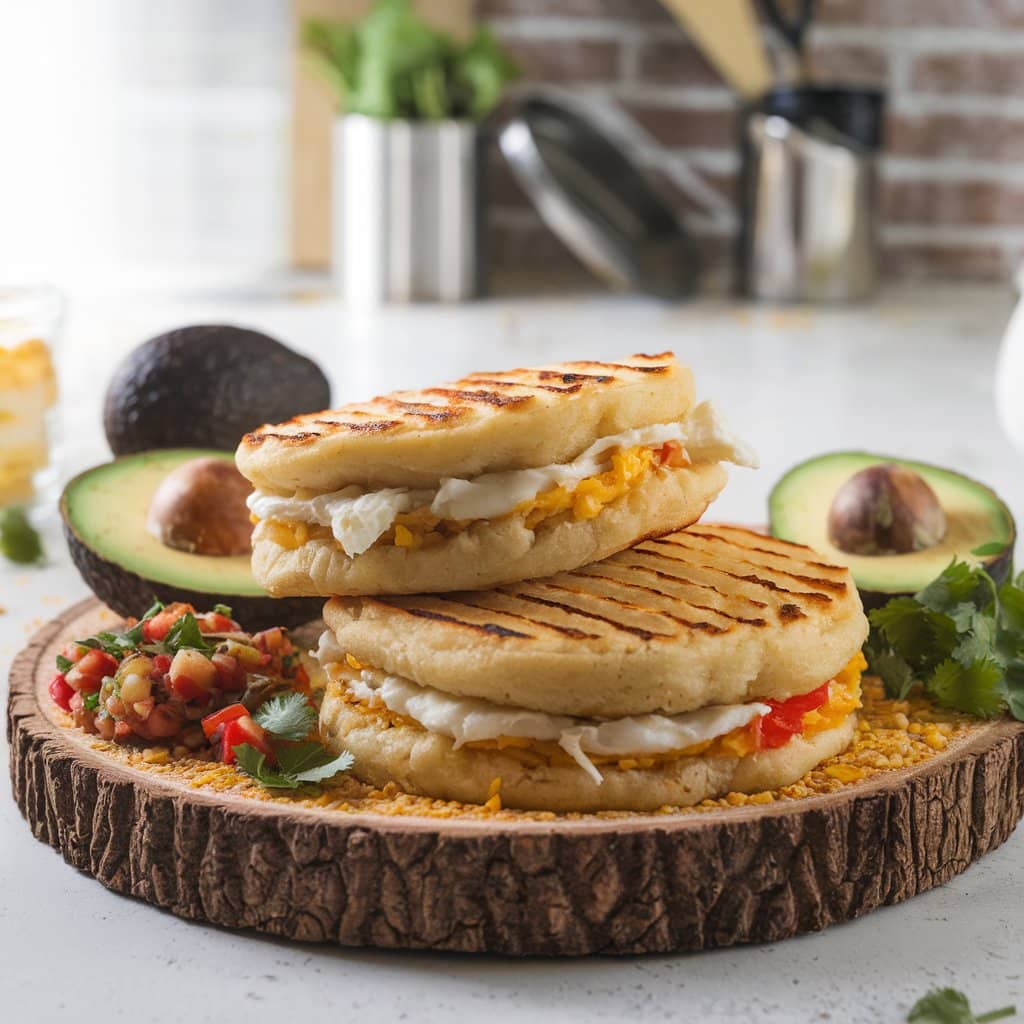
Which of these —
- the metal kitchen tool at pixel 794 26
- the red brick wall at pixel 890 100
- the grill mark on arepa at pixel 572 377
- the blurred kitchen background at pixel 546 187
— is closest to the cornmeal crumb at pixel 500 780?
the grill mark on arepa at pixel 572 377

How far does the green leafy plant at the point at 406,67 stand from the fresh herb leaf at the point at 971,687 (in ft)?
11.1

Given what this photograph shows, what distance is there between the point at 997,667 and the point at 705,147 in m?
4.00

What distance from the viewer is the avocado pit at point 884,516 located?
83.4 inches

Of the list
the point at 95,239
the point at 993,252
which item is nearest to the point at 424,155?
the point at 95,239

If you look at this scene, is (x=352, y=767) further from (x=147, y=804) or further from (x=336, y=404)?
(x=336, y=404)

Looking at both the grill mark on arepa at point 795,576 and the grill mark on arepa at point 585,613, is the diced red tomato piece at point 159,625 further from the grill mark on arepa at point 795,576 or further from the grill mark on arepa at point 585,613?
→ the grill mark on arepa at point 795,576

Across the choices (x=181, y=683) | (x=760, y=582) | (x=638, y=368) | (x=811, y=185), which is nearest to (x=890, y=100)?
(x=811, y=185)

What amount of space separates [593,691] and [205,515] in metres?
0.80

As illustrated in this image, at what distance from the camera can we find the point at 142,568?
204 cm

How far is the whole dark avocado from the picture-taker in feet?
8.63

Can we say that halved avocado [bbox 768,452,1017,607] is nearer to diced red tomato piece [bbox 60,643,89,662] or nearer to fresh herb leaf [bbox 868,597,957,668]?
fresh herb leaf [bbox 868,597,957,668]

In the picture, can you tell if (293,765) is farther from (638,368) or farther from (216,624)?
(638,368)

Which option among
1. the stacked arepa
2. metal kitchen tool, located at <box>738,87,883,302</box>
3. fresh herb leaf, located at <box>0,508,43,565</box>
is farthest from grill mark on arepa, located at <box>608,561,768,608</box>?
metal kitchen tool, located at <box>738,87,883,302</box>

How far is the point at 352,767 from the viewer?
159 centimetres
